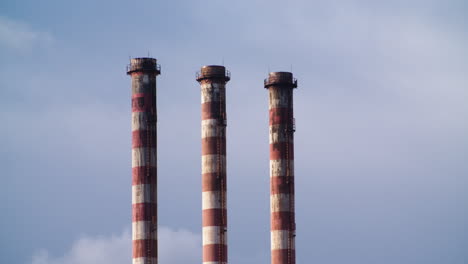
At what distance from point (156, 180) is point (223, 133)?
5.23 meters

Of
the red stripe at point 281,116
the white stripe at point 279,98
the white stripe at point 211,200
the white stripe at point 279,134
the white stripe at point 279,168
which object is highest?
the white stripe at point 279,98

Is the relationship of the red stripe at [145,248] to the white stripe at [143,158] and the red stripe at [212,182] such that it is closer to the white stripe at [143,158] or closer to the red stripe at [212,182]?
the white stripe at [143,158]

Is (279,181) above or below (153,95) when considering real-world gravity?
below

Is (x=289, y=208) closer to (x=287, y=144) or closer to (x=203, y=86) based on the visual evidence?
(x=287, y=144)

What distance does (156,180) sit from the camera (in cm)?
7275

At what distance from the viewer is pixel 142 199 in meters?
71.9

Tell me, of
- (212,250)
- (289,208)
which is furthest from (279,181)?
(212,250)

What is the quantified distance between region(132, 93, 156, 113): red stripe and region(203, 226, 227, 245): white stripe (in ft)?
26.2

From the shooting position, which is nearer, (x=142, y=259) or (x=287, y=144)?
(x=142, y=259)

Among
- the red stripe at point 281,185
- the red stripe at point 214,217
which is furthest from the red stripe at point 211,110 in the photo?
the red stripe at point 214,217

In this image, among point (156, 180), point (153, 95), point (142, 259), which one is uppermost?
point (153, 95)

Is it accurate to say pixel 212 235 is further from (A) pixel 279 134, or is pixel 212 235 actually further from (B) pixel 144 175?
(A) pixel 279 134

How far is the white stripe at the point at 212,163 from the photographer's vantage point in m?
73.7

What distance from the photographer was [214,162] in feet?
242
